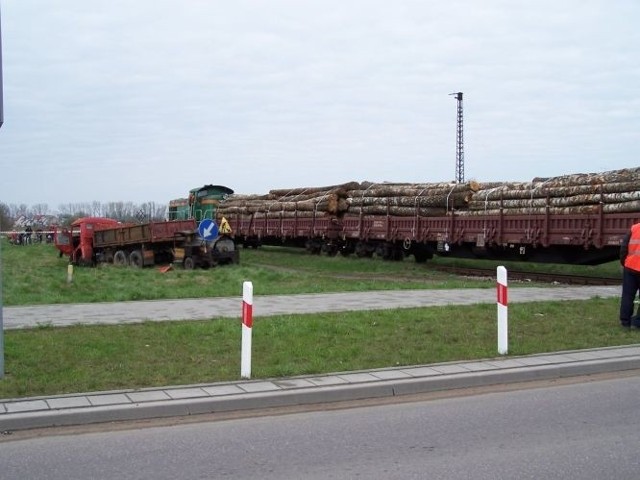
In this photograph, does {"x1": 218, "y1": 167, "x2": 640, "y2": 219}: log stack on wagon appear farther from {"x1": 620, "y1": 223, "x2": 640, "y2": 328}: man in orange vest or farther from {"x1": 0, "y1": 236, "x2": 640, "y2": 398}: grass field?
{"x1": 620, "y1": 223, "x2": 640, "y2": 328}: man in orange vest

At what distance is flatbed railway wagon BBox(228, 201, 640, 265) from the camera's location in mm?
20047

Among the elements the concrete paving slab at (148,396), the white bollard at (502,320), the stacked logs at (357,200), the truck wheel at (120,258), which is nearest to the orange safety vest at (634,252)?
the white bollard at (502,320)

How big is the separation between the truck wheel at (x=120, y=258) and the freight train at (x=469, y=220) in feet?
29.4

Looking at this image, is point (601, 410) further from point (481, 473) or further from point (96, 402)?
point (96, 402)

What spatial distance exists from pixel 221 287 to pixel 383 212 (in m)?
13.3

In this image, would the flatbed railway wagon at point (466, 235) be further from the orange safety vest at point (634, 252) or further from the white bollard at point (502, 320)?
the white bollard at point (502, 320)

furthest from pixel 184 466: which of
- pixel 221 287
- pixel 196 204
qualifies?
pixel 196 204

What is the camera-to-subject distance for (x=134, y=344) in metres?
8.95

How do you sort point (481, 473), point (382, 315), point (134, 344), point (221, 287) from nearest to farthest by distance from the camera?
point (481, 473) → point (134, 344) → point (382, 315) → point (221, 287)

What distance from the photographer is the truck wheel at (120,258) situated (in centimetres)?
2684

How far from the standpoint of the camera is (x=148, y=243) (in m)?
25.7

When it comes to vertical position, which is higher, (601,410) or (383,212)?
(383,212)

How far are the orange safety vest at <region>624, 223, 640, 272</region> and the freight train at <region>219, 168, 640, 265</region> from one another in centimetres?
881

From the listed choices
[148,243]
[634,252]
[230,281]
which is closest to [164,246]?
[148,243]
